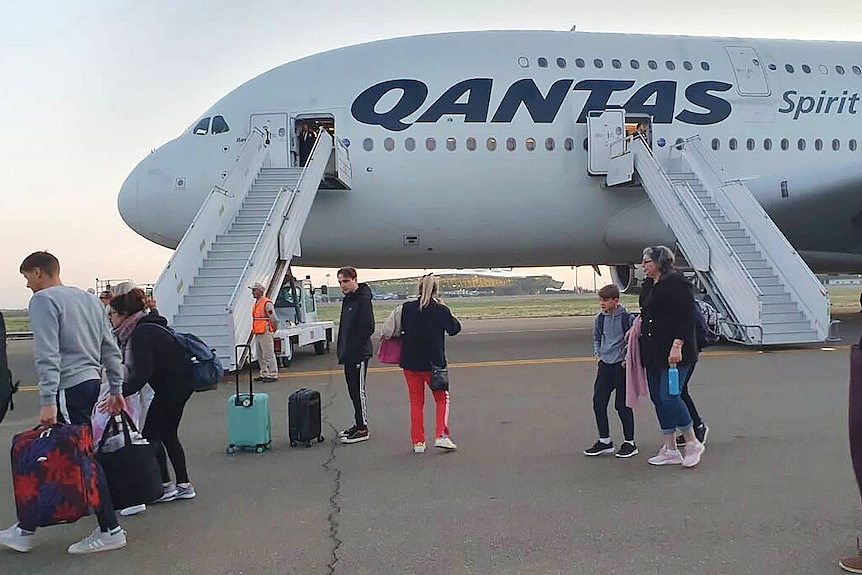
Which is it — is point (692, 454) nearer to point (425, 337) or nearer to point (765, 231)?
point (425, 337)

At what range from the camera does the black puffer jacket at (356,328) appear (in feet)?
21.0

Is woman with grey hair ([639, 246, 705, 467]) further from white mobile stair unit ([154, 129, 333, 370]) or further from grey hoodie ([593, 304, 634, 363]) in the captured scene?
white mobile stair unit ([154, 129, 333, 370])

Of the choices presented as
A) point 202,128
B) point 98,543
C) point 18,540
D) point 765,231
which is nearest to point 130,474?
point 98,543

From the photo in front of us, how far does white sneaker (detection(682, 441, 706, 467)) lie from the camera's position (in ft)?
17.7

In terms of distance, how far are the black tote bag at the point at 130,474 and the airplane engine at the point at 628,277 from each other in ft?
49.2

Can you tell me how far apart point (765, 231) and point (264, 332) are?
8.45m

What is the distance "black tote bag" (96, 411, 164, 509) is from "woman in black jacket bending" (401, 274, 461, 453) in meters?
2.11

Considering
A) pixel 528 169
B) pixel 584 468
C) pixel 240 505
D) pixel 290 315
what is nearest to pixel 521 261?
pixel 528 169

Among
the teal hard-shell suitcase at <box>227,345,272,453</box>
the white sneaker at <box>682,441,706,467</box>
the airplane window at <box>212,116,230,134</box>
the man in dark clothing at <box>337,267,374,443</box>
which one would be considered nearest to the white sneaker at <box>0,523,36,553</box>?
the teal hard-shell suitcase at <box>227,345,272,453</box>

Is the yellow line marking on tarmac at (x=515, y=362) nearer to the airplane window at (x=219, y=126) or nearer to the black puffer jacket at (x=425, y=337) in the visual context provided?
the black puffer jacket at (x=425, y=337)

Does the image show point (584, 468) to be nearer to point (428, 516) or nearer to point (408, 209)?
point (428, 516)

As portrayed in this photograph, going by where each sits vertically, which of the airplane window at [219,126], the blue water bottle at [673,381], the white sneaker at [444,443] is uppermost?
the airplane window at [219,126]

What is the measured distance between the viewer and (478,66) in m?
14.8

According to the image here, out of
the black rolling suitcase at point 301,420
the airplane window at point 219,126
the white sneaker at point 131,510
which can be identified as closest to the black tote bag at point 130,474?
the white sneaker at point 131,510
